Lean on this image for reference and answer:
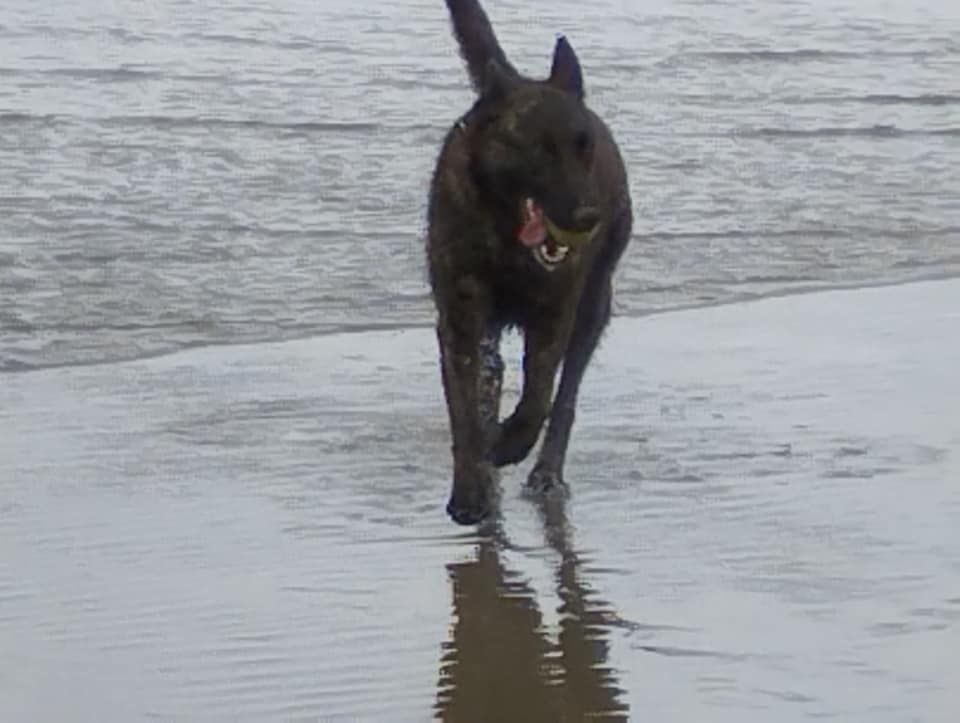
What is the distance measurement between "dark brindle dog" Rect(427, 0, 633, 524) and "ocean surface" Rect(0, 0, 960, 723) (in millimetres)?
176

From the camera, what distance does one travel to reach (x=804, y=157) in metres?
12.2

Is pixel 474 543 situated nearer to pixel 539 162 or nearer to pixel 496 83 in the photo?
pixel 539 162

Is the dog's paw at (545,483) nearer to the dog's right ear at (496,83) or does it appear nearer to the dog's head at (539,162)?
the dog's head at (539,162)

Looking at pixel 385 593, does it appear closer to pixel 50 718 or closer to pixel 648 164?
pixel 50 718

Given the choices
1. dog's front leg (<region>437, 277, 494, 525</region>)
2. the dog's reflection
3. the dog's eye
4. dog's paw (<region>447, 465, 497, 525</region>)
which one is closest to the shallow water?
dog's front leg (<region>437, 277, 494, 525</region>)

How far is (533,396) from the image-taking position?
6.42 meters

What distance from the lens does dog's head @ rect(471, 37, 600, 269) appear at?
19.7ft

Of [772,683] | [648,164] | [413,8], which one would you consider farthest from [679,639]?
[413,8]

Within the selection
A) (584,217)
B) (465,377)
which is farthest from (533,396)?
(584,217)

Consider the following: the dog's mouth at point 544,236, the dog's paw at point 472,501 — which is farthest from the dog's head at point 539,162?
the dog's paw at point 472,501

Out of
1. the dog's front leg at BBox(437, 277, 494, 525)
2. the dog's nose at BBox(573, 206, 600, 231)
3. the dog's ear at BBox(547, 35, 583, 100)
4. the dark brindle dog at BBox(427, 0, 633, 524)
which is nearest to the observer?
the dog's nose at BBox(573, 206, 600, 231)

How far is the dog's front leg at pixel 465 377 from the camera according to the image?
623cm

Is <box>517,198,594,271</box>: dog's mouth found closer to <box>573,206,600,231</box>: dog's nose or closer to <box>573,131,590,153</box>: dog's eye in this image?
<box>573,206,600,231</box>: dog's nose

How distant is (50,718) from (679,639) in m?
1.21
